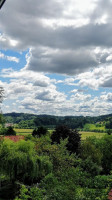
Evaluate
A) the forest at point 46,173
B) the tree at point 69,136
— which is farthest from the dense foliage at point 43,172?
the tree at point 69,136

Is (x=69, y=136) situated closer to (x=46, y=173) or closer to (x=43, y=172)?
(x=46, y=173)

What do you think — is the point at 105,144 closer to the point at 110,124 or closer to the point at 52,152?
the point at 52,152

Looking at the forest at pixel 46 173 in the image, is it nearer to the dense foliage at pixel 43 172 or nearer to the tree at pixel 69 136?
the dense foliage at pixel 43 172

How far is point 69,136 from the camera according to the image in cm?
3231

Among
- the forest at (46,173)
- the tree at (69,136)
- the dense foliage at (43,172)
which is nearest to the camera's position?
the forest at (46,173)

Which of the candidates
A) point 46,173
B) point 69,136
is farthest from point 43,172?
point 69,136

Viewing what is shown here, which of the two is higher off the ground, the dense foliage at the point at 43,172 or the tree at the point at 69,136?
the tree at the point at 69,136

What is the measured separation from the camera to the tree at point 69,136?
1243 inches

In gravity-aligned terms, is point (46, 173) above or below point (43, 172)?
below

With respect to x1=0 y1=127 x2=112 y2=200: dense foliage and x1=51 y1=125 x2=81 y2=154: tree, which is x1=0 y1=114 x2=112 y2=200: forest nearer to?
x1=0 y1=127 x2=112 y2=200: dense foliage

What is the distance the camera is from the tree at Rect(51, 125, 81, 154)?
3158 centimetres

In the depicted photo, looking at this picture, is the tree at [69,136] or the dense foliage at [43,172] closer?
the dense foliage at [43,172]

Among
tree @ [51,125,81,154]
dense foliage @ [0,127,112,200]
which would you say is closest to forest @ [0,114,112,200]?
dense foliage @ [0,127,112,200]

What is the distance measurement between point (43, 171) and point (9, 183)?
12.2ft
